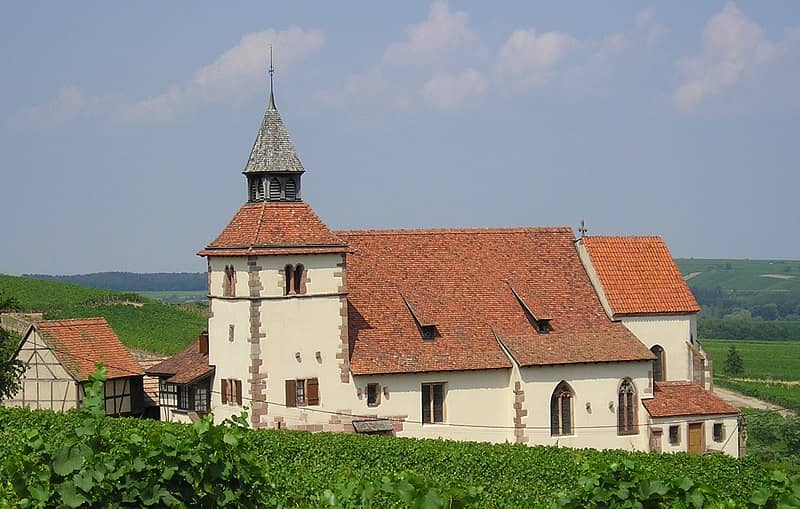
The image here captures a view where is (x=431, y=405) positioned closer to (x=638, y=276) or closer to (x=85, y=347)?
(x=638, y=276)

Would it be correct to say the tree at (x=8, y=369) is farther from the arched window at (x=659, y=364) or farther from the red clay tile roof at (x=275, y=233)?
the arched window at (x=659, y=364)

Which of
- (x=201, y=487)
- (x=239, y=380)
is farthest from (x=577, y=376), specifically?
(x=201, y=487)

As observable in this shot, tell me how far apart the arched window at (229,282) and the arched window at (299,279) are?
2.31 meters

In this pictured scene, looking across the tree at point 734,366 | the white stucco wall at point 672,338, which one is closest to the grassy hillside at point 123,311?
the white stucco wall at point 672,338

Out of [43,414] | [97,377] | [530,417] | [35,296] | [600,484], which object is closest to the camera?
[97,377]

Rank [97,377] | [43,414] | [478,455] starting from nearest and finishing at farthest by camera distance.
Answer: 1. [97,377]
2. [478,455]
3. [43,414]

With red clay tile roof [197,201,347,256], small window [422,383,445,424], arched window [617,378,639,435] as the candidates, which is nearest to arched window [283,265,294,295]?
red clay tile roof [197,201,347,256]

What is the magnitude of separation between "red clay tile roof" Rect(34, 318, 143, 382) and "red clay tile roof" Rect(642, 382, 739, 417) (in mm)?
21787

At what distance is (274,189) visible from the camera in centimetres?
5266

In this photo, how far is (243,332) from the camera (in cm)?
5097

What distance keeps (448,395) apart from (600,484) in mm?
30608

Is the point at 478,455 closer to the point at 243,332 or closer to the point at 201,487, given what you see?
the point at 243,332

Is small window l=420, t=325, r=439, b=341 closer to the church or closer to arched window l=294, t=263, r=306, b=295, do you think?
the church

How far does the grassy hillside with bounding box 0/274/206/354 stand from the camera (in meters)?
79.4
